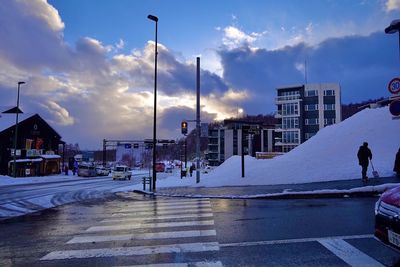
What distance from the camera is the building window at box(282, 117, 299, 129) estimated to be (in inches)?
3164

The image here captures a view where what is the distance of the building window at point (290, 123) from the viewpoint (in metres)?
80.4

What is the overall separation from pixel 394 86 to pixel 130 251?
11.6 meters

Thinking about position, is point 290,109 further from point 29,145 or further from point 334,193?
point 334,193

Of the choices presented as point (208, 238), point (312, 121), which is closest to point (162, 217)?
point (208, 238)

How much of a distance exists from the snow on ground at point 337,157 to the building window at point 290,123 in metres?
52.1

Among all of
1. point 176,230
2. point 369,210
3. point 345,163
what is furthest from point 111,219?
point 345,163

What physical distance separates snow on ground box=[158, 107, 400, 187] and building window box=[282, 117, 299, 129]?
52108mm

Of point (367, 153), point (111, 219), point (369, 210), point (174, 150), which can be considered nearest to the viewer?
point (369, 210)

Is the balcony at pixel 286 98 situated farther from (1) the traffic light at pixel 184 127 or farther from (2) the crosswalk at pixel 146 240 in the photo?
(2) the crosswalk at pixel 146 240

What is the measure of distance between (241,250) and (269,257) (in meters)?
0.64

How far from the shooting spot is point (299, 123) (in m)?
80.1

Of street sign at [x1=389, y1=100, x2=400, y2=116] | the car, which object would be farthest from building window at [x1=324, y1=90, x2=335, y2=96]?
the car

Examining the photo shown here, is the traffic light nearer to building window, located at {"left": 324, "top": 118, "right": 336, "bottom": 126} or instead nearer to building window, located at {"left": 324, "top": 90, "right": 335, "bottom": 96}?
building window, located at {"left": 324, "top": 118, "right": 336, "bottom": 126}

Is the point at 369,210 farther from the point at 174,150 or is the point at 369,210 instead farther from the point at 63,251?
the point at 174,150
